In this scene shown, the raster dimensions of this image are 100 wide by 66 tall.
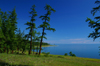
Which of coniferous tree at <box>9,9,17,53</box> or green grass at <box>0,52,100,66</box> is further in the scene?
coniferous tree at <box>9,9,17,53</box>

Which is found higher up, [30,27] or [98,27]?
[30,27]

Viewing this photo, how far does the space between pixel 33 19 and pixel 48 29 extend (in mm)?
6905

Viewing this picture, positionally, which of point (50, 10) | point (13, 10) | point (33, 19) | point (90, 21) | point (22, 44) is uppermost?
point (13, 10)

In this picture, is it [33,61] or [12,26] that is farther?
[12,26]

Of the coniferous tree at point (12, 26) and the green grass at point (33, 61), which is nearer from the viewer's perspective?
the green grass at point (33, 61)

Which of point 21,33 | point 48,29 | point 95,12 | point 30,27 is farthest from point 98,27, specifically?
point 21,33

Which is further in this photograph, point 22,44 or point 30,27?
point 22,44

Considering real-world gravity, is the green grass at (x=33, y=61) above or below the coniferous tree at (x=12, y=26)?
below

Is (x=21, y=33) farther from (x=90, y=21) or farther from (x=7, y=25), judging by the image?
(x=90, y=21)

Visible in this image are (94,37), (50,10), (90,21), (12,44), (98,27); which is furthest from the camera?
(12,44)

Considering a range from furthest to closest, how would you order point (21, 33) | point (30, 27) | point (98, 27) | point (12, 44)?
point (21, 33)
point (12, 44)
point (30, 27)
point (98, 27)

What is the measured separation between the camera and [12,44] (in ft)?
A: 76.0

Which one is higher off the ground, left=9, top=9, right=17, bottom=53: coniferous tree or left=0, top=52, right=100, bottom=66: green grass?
left=9, top=9, right=17, bottom=53: coniferous tree

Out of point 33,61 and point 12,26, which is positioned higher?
point 12,26
